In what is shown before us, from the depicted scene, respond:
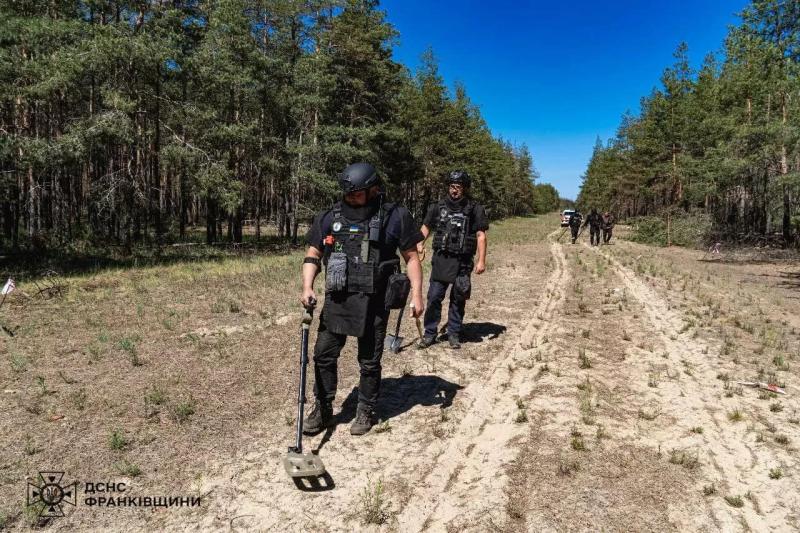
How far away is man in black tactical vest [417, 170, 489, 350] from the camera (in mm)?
6578

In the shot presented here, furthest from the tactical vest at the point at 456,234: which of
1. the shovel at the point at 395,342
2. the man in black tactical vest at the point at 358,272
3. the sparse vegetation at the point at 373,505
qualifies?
the sparse vegetation at the point at 373,505

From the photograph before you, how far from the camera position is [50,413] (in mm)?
4559

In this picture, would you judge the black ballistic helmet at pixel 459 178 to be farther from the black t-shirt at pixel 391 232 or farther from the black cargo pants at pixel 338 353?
the black cargo pants at pixel 338 353

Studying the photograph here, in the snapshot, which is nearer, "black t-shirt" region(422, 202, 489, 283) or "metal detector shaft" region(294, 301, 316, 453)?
"metal detector shaft" region(294, 301, 316, 453)

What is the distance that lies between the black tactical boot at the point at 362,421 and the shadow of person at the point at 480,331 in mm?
3166

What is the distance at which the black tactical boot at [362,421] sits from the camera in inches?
167

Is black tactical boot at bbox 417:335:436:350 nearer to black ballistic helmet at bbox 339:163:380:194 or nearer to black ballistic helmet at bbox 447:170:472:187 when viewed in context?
black ballistic helmet at bbox 447:170:472:187

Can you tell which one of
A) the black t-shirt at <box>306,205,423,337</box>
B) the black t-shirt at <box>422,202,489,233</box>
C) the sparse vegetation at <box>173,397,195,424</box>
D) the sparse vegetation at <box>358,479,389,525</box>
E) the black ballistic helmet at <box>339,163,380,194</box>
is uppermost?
the black ballistic helmet at <box>339,163,380,194</box>

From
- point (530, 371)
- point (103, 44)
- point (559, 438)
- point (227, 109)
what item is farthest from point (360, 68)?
point (559, 438)

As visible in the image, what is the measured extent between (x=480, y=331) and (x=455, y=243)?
6.42 feet

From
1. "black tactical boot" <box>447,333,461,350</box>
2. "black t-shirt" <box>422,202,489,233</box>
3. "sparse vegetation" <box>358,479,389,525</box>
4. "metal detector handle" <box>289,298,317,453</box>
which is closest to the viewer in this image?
"sparse vegetation" <box>358,479,389,525</box>

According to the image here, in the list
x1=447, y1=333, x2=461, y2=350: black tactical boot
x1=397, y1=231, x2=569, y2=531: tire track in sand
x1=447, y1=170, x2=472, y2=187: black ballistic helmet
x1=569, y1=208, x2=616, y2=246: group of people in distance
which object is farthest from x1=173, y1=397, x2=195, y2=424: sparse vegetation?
x1=569, y1=208, x2=616, y2=246: group of people in distance

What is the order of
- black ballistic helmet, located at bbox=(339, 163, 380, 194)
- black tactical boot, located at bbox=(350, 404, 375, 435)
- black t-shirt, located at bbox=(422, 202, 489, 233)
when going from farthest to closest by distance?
black t-shirt, located at bbox=(422, 202, 489, 233), black tactical boot, located at bbox=(350, 404, 375, 435), black ballistic helmet, located at bbox=(339, 163, 380, 194)

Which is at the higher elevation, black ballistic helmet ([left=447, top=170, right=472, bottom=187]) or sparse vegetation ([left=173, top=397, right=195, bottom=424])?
black ballistic helmet ([left=447, top=170, right=472, bottom=187])
